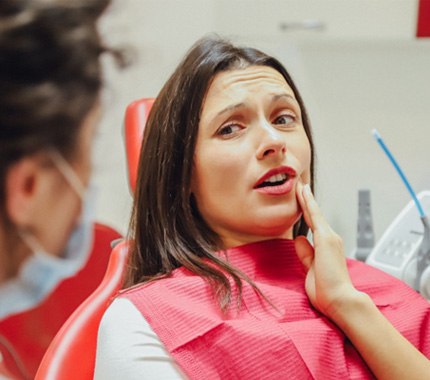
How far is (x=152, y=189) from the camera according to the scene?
108cm

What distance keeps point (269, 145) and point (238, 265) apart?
0.71 feet

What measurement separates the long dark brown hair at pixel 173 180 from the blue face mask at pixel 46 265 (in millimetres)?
642

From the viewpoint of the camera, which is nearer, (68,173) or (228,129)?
(68,173)

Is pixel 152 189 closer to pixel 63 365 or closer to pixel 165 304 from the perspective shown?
pixel 165 304

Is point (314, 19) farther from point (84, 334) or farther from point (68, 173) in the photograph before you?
point (68, 173)

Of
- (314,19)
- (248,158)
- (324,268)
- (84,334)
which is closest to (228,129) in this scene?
(248,158)

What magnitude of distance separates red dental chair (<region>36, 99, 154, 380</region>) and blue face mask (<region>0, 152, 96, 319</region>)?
1.28ft

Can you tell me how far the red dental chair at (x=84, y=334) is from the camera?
0.85 meters

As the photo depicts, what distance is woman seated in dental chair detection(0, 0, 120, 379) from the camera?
331mm

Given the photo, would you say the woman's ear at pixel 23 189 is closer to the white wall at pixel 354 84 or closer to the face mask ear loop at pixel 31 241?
the face mask ear loop at pixel 31 241

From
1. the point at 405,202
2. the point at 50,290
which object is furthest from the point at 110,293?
the point at 405,202

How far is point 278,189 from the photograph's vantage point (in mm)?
1014

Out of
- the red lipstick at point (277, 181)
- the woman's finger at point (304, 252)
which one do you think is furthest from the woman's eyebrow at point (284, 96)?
the woman's finger at point (304, 252)

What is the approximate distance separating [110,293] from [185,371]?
0.85 feet
